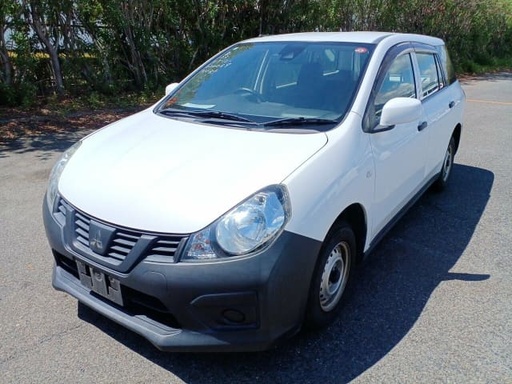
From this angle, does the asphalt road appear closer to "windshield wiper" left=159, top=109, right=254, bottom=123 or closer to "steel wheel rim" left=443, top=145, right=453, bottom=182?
"steel wheel rim" left=443, top=145, right=453, bottom=182

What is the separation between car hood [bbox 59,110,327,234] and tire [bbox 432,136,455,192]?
9.01ft

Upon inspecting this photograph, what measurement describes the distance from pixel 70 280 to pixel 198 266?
94 cm

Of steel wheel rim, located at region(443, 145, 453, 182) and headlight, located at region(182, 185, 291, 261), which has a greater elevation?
headlight, located at region(182, 185, 291, 261)

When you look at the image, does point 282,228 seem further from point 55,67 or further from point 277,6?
point 277,6

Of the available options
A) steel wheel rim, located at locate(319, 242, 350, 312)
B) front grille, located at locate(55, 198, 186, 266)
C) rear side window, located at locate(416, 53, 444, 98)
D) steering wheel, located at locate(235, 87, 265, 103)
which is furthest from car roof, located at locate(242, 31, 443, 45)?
front grille, located at locate(55, 198, 186, 266)

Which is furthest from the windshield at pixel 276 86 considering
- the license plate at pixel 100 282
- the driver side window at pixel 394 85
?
the license plate at pixel 100 282

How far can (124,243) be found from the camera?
2174 millimetres

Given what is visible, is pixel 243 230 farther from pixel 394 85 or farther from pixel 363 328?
pixel 394 85

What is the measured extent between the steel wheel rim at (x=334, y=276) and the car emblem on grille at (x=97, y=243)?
1.19 metres

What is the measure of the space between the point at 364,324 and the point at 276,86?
1.77m

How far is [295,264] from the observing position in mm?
2150

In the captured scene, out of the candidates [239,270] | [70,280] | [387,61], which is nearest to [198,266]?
[239,270]

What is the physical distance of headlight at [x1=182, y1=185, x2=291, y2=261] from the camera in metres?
2.07

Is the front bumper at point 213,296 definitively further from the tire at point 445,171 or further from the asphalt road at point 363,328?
the tire at point 445,171
